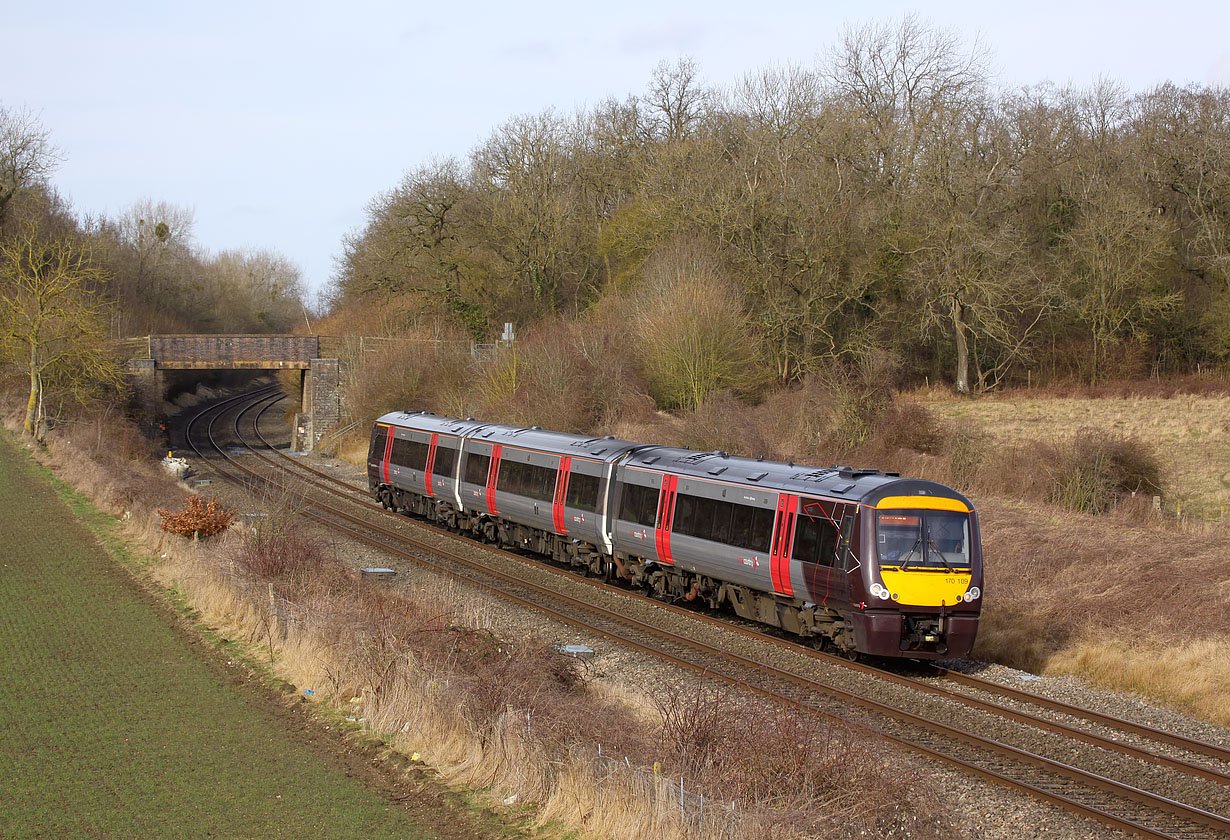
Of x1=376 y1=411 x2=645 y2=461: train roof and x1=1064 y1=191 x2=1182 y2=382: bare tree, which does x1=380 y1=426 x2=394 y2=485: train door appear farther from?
x1=1064 y1=191 x2=1182 y2=382: bare tree

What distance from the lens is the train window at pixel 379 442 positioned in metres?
29.5

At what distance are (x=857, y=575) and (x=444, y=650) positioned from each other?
5.44m

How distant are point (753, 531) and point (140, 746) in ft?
29.0

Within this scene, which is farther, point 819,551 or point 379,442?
point 379,442

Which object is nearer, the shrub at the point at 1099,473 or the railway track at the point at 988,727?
the railway track at the point at 988,727

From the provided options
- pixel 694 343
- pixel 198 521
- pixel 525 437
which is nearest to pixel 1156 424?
pixel 694 343

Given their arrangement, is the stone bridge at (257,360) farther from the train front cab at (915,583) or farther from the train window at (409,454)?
A: the train front cab at (915,583)

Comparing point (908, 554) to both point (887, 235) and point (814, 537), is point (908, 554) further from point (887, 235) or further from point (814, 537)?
point (887, 235)

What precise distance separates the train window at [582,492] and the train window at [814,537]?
585cm

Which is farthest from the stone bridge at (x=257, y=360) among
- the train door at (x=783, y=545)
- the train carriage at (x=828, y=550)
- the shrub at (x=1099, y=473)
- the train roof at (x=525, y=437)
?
the train door at (x=783, y=545)

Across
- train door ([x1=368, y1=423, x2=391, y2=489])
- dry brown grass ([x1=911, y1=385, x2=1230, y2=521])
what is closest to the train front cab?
dry brown grass ([x1=911, y1=385, x2=1230, y2=521])

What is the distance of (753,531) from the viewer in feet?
50.9

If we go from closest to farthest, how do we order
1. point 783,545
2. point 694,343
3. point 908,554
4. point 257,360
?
point 908,554 < point 783,545 < point 694,343 < point 257,360

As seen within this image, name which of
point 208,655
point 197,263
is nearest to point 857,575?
point 208,655
